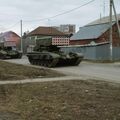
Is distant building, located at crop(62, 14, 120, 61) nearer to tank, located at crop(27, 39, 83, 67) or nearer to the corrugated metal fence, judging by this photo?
the corrugated metal fence

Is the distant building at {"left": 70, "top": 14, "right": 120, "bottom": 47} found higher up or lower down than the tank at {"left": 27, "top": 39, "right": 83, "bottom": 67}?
higher up

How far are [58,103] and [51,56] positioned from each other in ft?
65.5

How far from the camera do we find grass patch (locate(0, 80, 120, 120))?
9.09 meters

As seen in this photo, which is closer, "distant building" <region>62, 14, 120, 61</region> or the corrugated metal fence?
the corrugated metal fence

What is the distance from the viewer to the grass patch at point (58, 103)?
909 cm

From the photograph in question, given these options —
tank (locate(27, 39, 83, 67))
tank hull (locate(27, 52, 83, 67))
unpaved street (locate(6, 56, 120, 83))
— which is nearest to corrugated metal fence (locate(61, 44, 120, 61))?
tank (locate(27, 39, 83, 67))

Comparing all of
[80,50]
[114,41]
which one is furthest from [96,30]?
[80,50]

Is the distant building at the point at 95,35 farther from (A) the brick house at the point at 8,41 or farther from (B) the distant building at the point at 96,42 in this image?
(A) the brick house at the point at 8,41

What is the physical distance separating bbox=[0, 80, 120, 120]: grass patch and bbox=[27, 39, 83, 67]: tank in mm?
16435

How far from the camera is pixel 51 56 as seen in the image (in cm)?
3058

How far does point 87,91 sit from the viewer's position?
511 inches

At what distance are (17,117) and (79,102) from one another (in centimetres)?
206

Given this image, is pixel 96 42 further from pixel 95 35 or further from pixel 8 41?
pixel 8 41

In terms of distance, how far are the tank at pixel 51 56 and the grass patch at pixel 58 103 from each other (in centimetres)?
1644
